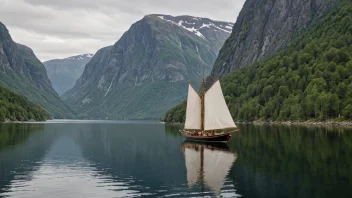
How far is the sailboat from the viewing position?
10876cm

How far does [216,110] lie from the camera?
→ 110m

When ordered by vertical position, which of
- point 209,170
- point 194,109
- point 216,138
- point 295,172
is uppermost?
point 194,109

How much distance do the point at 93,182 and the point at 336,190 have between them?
87.0 feet

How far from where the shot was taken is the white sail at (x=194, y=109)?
118m

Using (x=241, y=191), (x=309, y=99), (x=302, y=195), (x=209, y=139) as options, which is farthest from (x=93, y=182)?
(x=309, y=99)

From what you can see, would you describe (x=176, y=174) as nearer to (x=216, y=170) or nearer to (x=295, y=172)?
(x=216, y=170)

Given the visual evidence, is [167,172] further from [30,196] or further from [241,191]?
[30,196]

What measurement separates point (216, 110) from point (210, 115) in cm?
269

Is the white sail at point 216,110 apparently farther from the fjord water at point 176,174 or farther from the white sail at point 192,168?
the white sail at point 192,168

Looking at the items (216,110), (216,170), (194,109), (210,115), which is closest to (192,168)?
(216,170)

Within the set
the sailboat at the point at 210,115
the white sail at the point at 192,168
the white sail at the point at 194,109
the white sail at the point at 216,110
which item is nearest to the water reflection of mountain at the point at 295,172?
the white sail at the point at 192,168

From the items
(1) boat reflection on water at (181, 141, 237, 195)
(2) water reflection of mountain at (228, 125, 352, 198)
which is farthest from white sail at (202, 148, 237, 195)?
(2) water reflection of mountain at (228, 125, 352, 198)

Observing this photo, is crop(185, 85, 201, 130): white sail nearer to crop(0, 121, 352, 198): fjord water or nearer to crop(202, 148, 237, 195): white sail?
crop(0, 121, 352, 198): fjord water

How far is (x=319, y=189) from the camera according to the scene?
4238cm
